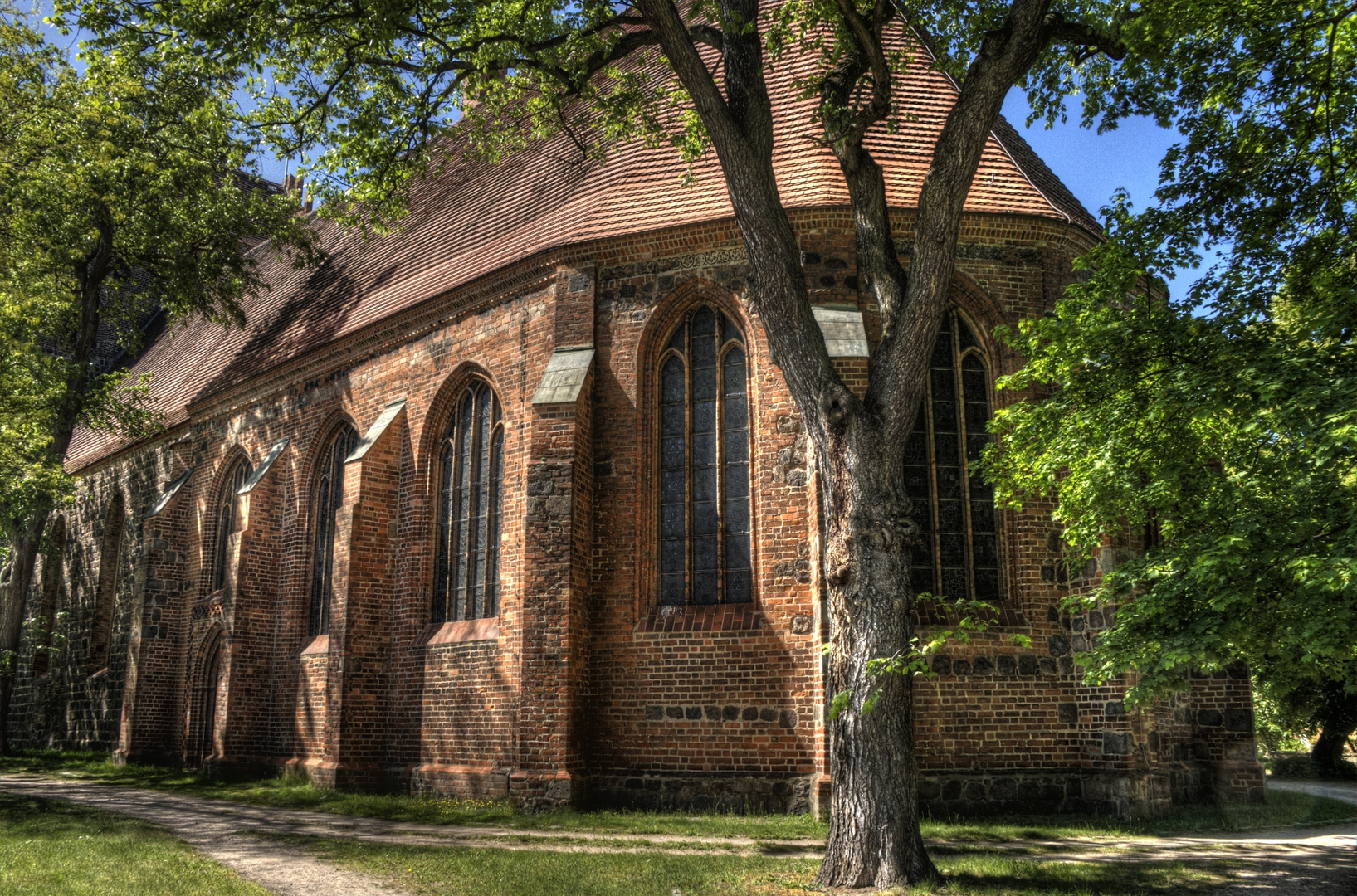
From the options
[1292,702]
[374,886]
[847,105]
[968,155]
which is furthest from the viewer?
[1292,702]

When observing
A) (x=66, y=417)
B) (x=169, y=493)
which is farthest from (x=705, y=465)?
(x=169, y=493)

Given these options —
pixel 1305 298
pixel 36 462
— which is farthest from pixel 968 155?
pixel 36 462

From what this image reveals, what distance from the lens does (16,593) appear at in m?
17.5

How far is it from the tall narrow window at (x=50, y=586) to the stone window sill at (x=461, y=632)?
50.2 feet

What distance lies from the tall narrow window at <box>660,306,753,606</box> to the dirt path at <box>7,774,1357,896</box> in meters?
3.21

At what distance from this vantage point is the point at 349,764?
1357cm

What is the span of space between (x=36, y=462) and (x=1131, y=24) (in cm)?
1672

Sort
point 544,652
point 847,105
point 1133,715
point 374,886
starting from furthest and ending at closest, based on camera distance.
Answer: point 544,652 < point 1133,715 < point 847,105 < point 374,886

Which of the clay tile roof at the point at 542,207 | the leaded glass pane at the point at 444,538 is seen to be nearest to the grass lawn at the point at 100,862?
the leaded glass pane at the point at 444,538

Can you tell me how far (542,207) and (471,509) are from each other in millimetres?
4499

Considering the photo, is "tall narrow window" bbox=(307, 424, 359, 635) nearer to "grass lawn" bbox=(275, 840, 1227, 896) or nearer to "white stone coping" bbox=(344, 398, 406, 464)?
"white stone coping" bbox=(344, 398, 406, 464)

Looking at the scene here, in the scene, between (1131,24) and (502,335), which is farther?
(502,335)

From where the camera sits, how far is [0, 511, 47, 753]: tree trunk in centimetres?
1722

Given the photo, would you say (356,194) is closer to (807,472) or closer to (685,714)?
(807,472)
